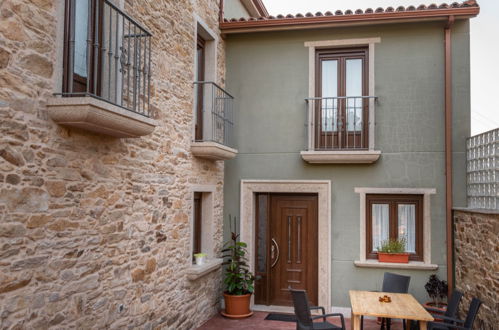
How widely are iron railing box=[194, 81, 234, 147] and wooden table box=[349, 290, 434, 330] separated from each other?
10.6ft

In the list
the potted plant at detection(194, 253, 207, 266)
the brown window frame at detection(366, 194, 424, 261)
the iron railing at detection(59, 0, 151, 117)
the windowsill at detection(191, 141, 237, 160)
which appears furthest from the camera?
the brown window frame at detection(366, 194, 424, 261)

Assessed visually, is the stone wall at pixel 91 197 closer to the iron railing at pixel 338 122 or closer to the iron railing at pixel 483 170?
the iron railing at pixel 338 122

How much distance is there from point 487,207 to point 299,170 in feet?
10.2

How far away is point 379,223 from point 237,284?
271 cm

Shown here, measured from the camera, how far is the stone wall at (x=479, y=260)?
5.84 metres

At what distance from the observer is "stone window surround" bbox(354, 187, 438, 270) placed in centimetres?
782

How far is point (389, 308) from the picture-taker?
220 inches

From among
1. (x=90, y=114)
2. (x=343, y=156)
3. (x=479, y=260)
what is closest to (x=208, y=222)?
(x=343, y=156)

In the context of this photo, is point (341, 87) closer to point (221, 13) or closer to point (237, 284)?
point (221, 13)

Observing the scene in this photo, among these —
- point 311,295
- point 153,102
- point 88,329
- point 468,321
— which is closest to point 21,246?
point 88,329

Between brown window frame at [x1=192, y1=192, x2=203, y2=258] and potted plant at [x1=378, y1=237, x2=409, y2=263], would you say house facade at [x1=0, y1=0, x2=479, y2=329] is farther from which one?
potted plant at [x1=378, y1=237, x2=409, y2=263]

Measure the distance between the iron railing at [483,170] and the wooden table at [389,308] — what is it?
1892 mm

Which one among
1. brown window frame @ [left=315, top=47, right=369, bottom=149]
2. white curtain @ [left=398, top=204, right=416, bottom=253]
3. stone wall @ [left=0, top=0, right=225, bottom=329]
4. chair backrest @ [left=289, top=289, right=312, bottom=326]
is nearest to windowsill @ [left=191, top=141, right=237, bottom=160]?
stone wall @ [left=0, top=0, right=225, bottom=329]

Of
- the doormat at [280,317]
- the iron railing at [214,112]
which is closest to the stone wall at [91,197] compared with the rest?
the iron railing at [214,112]
